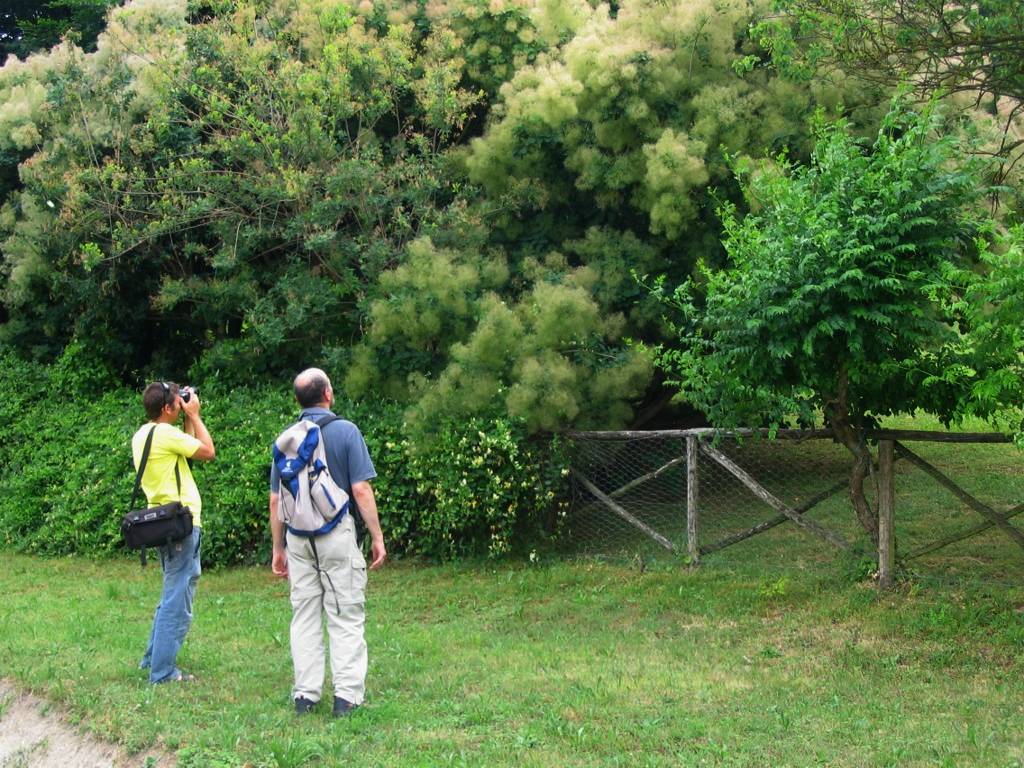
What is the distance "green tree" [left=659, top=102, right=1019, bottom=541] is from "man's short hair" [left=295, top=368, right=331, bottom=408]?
2.89m

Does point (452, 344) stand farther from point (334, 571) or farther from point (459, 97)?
point (334, 571)

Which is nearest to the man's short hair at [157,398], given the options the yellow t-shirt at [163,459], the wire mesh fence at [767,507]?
the yellow t-shirt at [163,459]

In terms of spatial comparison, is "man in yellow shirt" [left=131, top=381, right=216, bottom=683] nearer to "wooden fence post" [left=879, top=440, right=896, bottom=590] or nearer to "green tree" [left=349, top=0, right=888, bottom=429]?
"green tree" [left=349, top=0, right=888, bottom=429]

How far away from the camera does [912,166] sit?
273 inches

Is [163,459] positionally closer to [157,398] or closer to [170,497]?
[170,497]

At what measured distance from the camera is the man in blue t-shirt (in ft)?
19.2

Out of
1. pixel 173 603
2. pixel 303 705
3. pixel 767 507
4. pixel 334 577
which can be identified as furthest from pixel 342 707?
pixel 767 507

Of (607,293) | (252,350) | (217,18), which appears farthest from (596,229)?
(217,18)

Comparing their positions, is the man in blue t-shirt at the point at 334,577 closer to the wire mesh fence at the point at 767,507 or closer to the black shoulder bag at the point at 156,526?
the black shoulder bag at the point at 156,526

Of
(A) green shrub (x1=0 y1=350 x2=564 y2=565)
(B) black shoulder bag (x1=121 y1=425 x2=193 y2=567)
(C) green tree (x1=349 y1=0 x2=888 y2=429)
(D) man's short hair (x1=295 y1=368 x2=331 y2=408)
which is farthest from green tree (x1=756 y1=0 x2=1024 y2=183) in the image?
(B) black shoulder bag (x1=121 y1=425 x2=193 y2=567)

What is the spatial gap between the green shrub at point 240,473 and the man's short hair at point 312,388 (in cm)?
375

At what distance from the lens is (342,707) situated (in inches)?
231

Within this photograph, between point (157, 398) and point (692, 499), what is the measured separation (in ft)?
15.4

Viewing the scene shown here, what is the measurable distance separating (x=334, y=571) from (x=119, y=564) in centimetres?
651
